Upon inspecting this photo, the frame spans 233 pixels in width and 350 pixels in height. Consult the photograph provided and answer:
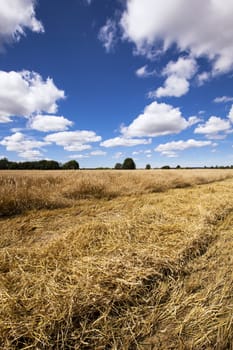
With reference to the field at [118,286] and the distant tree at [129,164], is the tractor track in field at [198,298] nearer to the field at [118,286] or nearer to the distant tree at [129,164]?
the field at [118,286]

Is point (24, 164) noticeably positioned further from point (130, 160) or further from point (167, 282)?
point (167, 282)

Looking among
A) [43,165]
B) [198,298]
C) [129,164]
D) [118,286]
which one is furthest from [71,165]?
[198,298]

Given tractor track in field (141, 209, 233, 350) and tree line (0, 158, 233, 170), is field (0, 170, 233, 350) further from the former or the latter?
tree line (0, 158, 233, 170)

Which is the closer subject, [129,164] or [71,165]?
[71,165]

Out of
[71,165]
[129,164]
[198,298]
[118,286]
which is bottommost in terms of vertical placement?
[198,298]

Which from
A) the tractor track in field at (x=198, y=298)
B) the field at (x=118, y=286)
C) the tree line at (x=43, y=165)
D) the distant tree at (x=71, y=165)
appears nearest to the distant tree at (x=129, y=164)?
the tree line at (x=43, y=165)

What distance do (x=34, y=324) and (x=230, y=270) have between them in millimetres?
2178

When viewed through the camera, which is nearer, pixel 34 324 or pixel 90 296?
pixel 34 324

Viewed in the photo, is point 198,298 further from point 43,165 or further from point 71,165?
point 71,165

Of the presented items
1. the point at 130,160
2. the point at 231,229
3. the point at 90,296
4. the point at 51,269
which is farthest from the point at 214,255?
the point at 130,160

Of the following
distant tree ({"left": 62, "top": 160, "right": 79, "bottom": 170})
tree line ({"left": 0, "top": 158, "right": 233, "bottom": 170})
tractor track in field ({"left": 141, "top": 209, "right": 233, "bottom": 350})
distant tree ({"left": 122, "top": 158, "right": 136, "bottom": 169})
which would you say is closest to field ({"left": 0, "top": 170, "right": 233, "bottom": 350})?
tractor track in field ({"left": 141, "top": 209, "right": 233, "bottom": 350})

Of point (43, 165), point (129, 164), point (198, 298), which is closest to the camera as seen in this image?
point (198, 298)

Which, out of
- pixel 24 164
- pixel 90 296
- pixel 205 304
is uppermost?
pixel 24 164

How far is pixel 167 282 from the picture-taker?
221cm
